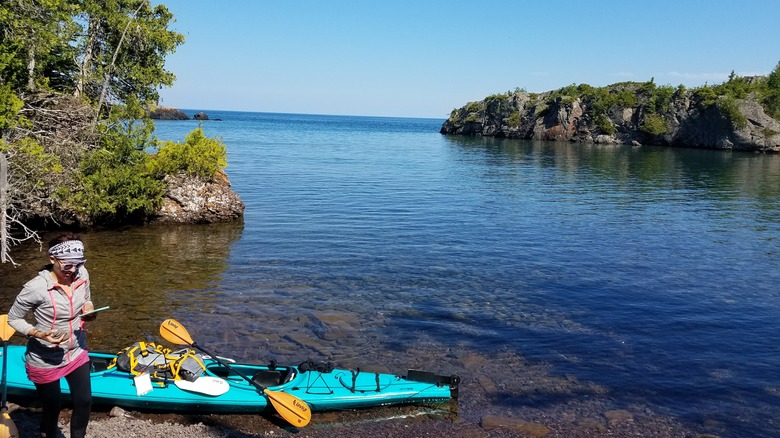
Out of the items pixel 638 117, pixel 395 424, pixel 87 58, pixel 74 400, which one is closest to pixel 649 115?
pixel 638 117

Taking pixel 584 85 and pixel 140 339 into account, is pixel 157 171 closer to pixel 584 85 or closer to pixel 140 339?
pixel 140 339

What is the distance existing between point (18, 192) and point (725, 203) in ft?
122

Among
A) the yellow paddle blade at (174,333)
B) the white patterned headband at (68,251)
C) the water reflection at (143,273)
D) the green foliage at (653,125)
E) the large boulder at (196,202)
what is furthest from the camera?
the green foliage at (653,125)

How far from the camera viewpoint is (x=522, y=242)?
24.2m

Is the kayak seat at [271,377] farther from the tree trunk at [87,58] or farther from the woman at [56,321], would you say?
the tree trunk at [87,58]

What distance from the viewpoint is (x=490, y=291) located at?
57.1 ft

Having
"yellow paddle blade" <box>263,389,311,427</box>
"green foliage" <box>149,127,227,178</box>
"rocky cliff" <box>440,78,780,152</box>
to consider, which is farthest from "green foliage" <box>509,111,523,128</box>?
"yellow paddle blade" <box>263,389,311,427</box>

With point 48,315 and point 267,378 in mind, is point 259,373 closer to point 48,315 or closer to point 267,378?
point 267,378

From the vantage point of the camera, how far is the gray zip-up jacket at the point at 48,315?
662cm

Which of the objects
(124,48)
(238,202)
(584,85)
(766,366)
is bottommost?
(766,366)

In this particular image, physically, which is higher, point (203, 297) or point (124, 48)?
point (124, 48)

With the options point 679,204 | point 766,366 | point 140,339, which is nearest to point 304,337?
point 140,339

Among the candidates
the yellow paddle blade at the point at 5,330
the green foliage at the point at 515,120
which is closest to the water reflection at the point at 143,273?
the yellow paddle blade at the point at 5,330

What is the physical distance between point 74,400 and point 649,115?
10210 cm
